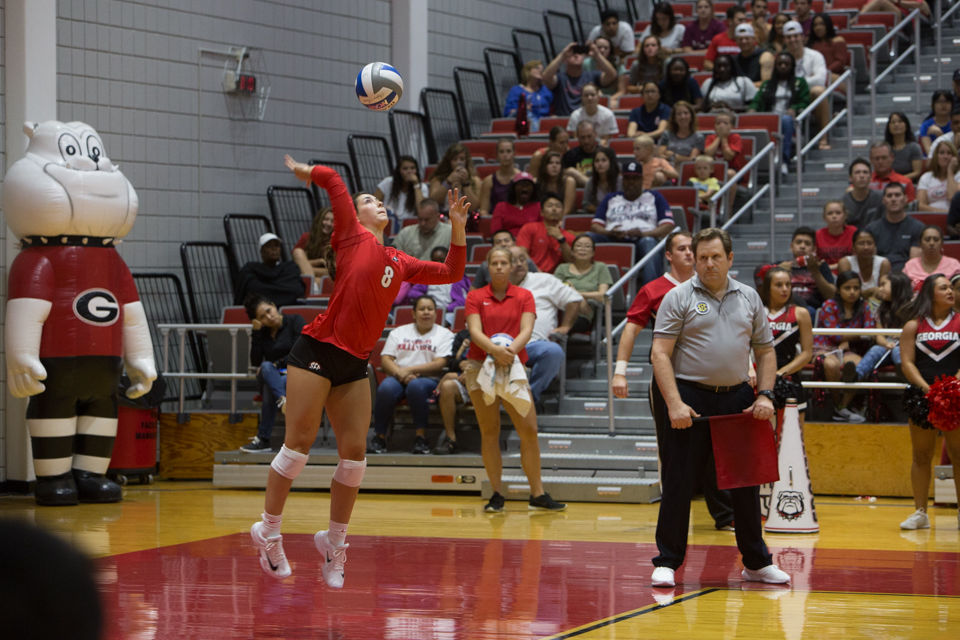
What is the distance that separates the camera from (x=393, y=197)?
14.0 metres

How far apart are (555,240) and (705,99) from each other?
13.3ft

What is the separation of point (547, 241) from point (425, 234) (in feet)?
4.28

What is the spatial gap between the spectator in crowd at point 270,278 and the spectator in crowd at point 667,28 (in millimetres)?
6893

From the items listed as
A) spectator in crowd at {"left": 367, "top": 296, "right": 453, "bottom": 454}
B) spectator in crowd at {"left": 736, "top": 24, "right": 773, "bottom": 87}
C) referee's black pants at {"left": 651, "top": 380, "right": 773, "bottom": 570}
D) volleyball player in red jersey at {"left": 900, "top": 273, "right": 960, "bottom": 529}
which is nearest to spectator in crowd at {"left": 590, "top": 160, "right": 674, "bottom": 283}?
spectator in crowd at {"left": 367, "top": 296, "right": 453, "bottom": 454}

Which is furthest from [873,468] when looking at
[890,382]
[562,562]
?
[562,562]

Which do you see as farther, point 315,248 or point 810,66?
point 810,66

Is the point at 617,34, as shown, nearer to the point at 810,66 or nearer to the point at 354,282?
the point at 810,66

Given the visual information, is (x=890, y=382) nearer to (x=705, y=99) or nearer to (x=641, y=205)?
(x=641, y=205)

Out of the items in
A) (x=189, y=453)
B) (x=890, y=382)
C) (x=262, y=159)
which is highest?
(x=262, y=159)

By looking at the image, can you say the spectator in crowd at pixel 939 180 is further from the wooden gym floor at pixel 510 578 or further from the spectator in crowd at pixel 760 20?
the spectator in crowd at pixel 760 20

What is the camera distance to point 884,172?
40.5 ft

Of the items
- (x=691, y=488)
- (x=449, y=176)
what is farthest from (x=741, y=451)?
(x=449, y=176)

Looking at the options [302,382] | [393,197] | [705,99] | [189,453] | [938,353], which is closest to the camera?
[302,382]

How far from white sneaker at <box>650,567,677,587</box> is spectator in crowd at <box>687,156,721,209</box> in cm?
722
